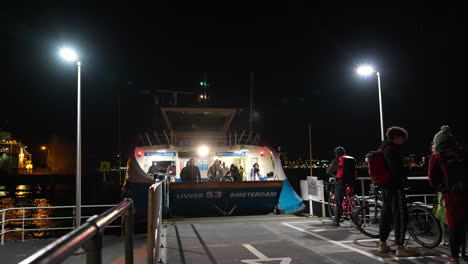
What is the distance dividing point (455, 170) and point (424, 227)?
176cm

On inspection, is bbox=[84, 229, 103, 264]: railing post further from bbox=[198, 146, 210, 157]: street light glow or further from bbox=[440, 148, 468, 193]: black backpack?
bbox=[198, 146, 210, 157]: street light glow

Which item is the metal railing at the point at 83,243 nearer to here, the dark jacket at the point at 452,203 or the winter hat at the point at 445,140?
the dark jacket at the point at 452,203

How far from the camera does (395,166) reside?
15.9 feet

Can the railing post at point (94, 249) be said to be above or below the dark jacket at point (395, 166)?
below

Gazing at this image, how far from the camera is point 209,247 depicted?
6.00m

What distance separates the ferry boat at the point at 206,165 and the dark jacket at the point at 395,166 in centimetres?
533

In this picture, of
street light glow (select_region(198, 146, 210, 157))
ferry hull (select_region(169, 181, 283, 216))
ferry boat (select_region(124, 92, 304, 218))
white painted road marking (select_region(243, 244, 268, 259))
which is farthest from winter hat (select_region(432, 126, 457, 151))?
street light glow (select_region(198, 146, 210, 157))

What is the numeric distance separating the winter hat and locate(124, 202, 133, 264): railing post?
3874mm

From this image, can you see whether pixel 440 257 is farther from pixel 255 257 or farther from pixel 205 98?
pixel 205 98

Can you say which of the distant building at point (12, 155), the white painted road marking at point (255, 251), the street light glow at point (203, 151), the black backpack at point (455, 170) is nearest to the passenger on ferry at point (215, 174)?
the street light glow at point (203, 151)

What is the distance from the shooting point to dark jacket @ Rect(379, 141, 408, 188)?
4832 millimetres

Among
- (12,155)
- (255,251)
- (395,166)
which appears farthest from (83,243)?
(12,155)

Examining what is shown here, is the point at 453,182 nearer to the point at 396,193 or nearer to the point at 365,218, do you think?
the point at 396,193

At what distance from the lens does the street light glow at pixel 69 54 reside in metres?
11.1
